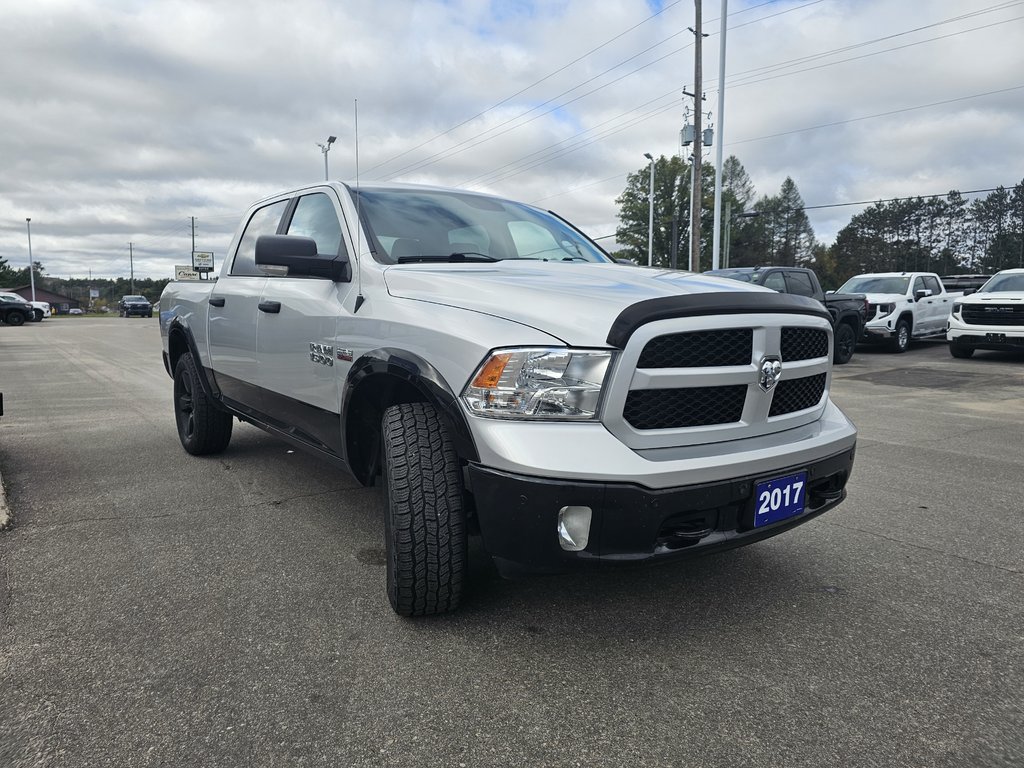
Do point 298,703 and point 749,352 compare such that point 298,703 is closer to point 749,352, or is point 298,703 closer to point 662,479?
point 662,479

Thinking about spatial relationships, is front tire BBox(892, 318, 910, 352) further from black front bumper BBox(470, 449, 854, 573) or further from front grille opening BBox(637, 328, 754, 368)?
black front bumper BBox(470, 449, 854, 573)

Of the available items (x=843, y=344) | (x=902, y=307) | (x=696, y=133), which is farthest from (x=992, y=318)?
(x=696, y=133)

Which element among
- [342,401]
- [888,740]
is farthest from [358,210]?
[888,740]

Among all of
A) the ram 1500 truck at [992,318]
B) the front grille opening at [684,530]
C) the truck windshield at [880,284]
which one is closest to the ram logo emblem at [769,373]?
the front grille opening at [684,530]

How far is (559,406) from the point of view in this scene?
2.21m

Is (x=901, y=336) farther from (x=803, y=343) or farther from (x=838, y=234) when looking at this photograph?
(x=838, y=234)

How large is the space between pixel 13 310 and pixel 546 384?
36114 millimetres

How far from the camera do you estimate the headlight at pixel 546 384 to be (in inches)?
86.7

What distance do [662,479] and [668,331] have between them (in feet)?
1.49

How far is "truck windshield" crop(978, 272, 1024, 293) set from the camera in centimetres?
1277

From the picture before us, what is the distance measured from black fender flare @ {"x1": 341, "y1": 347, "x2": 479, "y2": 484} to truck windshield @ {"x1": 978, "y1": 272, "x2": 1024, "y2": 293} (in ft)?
44.6

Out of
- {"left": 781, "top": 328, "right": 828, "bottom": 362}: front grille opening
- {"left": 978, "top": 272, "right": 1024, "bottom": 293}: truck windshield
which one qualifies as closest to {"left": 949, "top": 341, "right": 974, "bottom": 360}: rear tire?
{"left": 978, "top": 272, "right": 1024, "bottom": 293}: truck windshield

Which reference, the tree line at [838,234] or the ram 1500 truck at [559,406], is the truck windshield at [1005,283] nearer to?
the ram 1500 truck at [559,406]

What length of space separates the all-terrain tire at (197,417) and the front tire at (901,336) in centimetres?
1350
